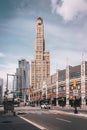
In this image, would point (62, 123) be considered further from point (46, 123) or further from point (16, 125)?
point (16, 125)

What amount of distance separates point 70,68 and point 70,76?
3.24 meters

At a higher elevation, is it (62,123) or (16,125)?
(62,123)

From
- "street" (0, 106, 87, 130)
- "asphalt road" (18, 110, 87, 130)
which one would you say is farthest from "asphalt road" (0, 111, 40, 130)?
"asphalt road" (18, 110, 87, 130)

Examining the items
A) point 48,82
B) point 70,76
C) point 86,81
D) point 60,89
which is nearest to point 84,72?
point 86,81

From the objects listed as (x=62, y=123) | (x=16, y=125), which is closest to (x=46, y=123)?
(x=62, y=123)

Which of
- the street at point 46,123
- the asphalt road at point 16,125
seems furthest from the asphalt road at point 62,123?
the asphalt road at point 16,125

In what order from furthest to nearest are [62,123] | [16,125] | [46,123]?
[46,123] → [62,123] → [16,125]

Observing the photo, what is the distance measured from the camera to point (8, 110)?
46.2 metres

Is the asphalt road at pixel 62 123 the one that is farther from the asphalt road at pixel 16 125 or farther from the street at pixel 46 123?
the asphalt road at pixel 16 125

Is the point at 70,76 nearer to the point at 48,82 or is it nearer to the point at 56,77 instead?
the point at 56,77

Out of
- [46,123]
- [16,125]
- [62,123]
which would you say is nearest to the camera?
[16,125]

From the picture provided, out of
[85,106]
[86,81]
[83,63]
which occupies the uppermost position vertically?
[83,63]

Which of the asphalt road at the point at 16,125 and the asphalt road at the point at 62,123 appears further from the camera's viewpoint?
the asphalt road at the point at 16,125

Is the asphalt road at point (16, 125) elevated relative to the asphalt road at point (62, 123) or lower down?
lower down
